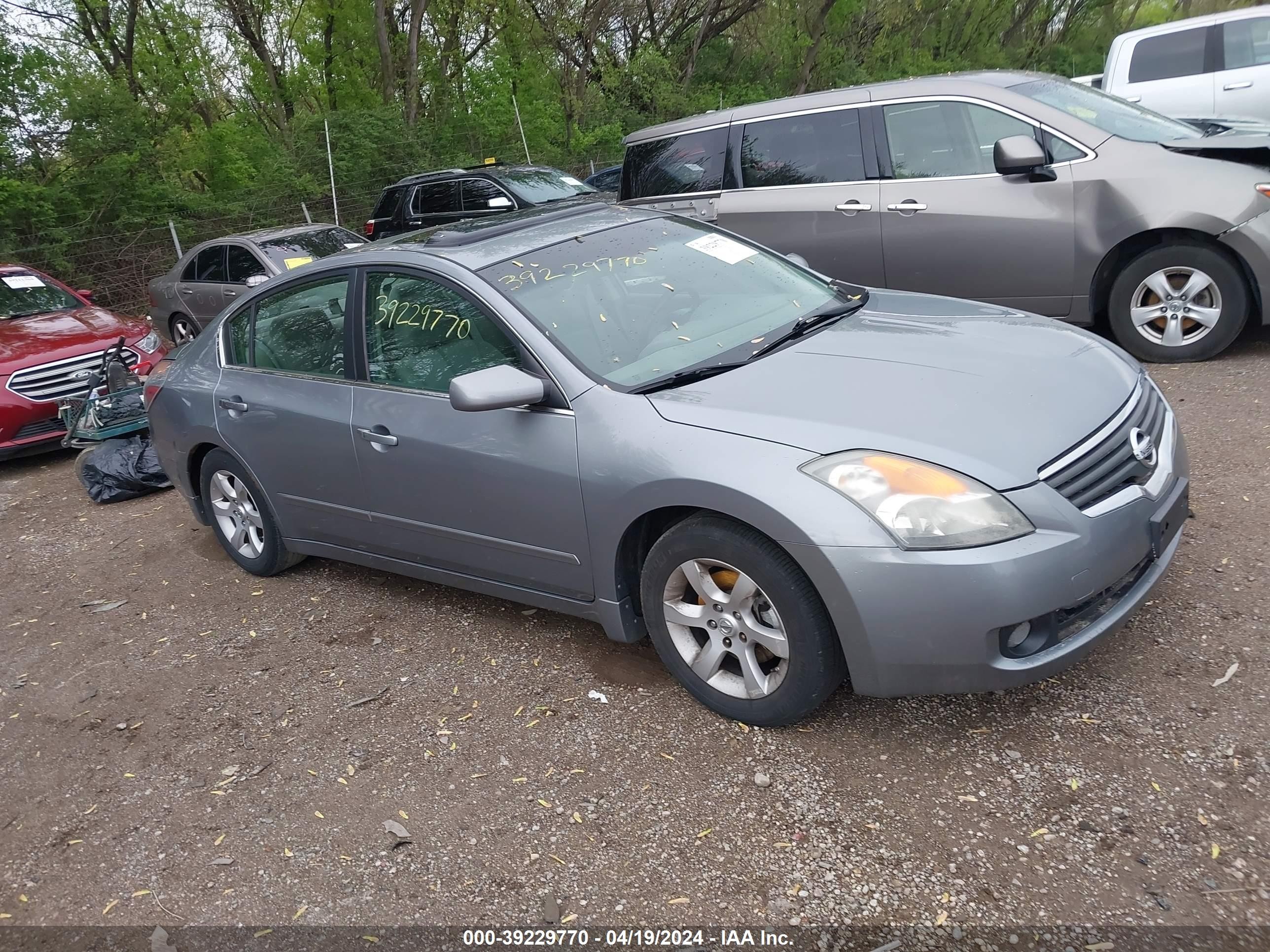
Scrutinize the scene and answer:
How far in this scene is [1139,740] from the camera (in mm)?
2898

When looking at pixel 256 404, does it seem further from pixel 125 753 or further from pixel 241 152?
pixel 241 152

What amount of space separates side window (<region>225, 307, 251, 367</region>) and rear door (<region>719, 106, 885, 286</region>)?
3.82 m

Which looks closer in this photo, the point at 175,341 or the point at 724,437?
the point at 724,437

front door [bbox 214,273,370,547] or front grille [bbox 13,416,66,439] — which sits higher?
front door [bbox 214,273,370,547]

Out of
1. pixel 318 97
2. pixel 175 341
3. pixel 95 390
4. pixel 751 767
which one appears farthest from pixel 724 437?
pixel 318 97

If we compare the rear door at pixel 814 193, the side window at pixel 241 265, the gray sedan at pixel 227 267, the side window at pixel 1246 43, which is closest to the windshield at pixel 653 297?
the rear door at pixel 814 193

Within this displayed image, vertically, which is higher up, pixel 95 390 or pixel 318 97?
pixel 318 97

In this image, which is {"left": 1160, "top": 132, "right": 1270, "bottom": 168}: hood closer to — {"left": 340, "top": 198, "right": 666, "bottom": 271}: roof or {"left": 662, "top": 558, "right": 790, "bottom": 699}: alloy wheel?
{"left": 340, "top": 198, "right": 666, "bottom": 271}: roof

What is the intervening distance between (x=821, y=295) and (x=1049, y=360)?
108 cm

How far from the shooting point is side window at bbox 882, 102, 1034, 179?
6230 mm

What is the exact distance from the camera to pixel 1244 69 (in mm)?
9508

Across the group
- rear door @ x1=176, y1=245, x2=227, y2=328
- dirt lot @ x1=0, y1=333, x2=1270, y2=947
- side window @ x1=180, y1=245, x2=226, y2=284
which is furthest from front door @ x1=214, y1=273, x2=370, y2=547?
side window @ x1=180, y1=245, x2=226, y2=284

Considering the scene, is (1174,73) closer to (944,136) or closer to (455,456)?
(944,136)

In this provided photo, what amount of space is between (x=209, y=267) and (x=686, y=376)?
30.7 ft
